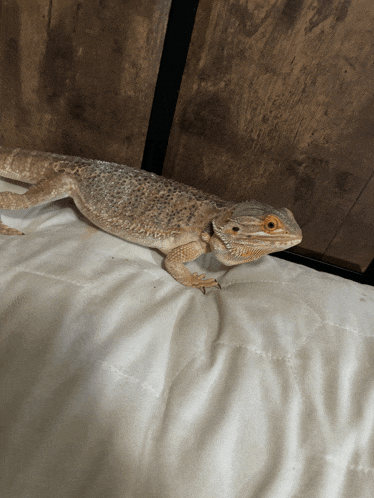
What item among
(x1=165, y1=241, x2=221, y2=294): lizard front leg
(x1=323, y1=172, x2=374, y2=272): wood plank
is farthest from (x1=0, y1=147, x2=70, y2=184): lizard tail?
(x1=323, y1=172, x2=374, y2=272): wood plank

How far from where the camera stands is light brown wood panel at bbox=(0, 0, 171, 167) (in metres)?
1.50

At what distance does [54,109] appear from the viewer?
5.82 feet

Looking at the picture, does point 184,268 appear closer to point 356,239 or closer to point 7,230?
point 7,230

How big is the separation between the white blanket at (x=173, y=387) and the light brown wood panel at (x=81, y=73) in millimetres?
821

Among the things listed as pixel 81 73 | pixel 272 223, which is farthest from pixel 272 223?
pixel 81 73

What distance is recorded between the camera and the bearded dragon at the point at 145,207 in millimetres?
1509

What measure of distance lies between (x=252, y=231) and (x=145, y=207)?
55 centimetres

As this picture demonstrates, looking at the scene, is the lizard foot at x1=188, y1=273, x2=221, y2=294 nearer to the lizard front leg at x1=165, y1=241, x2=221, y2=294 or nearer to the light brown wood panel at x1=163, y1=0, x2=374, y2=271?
the lizard front leg at x1=165, y1=241, x2=221, y2=294

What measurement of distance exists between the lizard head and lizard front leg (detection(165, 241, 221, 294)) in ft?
0.37

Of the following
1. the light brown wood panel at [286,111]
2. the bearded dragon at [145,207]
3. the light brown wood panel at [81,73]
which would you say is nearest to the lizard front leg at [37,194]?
the bearded dragon at [145,207]

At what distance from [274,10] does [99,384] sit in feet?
5.52

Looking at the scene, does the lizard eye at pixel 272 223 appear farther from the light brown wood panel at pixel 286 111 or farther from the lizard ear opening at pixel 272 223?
the light brown wood panel at pixel 286 111

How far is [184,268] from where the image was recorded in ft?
5.05

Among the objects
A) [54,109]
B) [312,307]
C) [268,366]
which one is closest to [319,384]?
[268,366]
